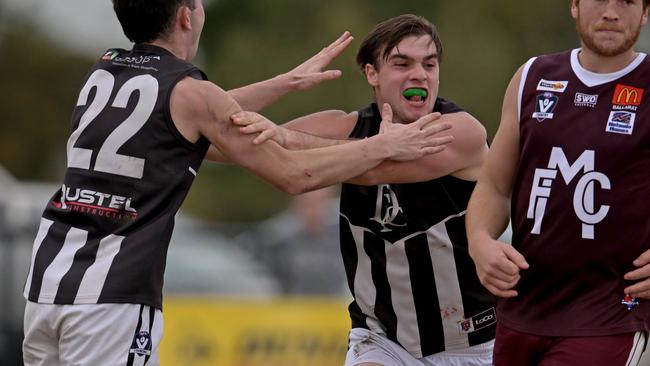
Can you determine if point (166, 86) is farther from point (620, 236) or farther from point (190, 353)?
point (190, 353)

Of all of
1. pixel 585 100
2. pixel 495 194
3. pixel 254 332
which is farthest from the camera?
pixel 254 332

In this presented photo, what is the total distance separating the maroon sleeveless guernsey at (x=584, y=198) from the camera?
17.9ft

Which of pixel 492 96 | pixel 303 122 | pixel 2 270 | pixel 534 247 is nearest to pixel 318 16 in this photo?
pixel 492 96

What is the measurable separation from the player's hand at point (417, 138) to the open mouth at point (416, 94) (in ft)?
1.53

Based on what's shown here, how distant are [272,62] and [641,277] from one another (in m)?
19.0

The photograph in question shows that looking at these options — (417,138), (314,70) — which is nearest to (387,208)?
(417,138)

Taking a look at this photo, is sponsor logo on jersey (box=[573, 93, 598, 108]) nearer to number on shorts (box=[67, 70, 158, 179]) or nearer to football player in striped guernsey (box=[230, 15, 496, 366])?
football player in striped guernsey (box=[230, 15, 496, 366])

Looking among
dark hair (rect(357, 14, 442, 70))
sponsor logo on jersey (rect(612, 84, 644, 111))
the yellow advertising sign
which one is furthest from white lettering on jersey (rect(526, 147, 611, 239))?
the yellow advertising sign

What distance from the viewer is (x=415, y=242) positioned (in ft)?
21.8

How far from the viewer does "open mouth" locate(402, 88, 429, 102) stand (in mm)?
6859

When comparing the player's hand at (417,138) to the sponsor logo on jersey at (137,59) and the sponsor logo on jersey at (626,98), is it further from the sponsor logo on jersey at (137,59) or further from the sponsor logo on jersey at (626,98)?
the sponsor logo on jersey at (137,59)

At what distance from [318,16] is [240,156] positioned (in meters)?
19.4

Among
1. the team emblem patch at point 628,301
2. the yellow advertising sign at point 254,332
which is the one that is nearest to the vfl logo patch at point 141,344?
the team emblem patch at point 628,301

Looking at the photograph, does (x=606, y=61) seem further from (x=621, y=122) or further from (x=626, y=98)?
(x=621, y=122)
